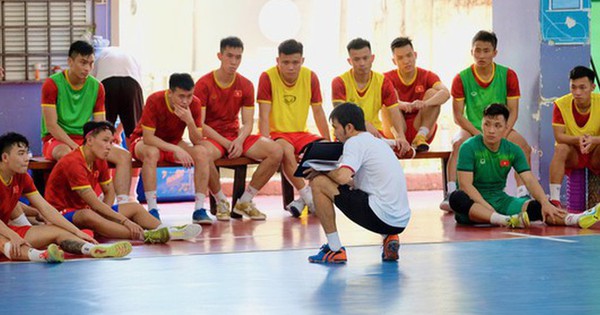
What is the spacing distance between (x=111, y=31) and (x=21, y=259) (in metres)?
4.54

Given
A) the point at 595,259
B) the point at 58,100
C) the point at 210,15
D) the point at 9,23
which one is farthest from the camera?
the point at 210,15

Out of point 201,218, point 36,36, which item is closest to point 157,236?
point 201,218

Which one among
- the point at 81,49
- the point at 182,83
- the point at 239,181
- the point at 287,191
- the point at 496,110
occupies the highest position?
the point at 81,49

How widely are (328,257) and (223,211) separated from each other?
2.61 m

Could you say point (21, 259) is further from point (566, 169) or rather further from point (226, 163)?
point (566, 169)

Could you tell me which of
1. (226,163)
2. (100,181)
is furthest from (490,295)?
(226,163)

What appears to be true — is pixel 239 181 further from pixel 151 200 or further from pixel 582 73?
pixel 582 73

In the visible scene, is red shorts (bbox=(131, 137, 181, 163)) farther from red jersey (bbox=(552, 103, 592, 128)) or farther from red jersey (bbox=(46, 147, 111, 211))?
red jersey (bbox=(552, 103, 592, 128))

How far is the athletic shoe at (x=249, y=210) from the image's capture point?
8.05 meters

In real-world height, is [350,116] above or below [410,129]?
above

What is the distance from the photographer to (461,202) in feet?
23.7

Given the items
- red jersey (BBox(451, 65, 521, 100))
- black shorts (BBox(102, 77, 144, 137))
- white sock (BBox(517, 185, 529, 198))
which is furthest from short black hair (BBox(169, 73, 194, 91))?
white sock (BBox(517, 185, 529, 198))

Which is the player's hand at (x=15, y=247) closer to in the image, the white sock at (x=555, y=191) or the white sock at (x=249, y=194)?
the white sock at (x=249, y=194)

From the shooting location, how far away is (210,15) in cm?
1047
